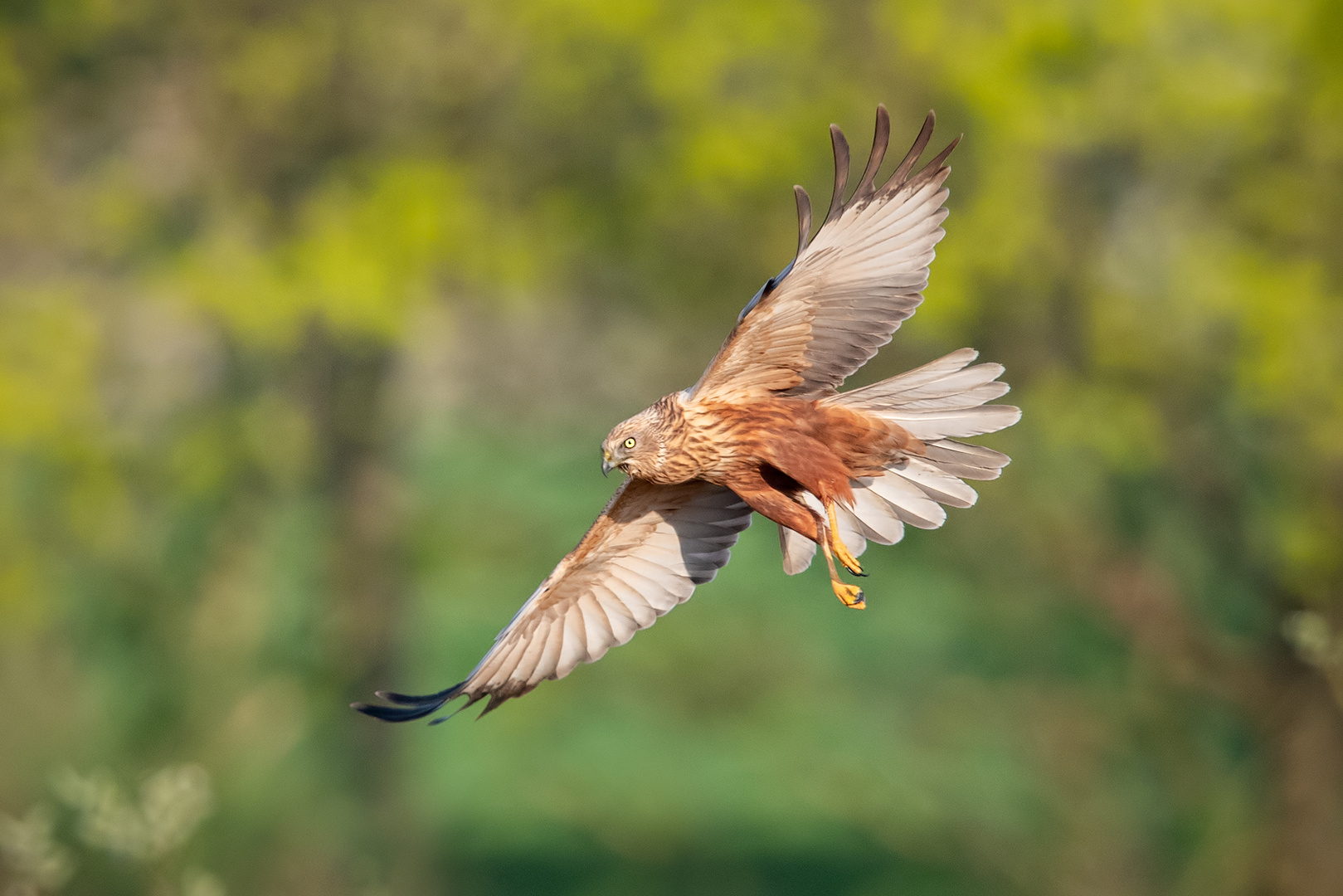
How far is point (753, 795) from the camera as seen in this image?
11648 millimetres

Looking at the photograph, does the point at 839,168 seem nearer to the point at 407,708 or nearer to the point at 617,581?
the point at 617,581

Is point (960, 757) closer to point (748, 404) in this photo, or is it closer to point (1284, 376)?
point (1284, 376)

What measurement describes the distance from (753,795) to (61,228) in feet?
22.3

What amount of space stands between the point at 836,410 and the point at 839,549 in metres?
0.45

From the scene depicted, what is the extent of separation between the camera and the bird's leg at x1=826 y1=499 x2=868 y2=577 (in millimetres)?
2826

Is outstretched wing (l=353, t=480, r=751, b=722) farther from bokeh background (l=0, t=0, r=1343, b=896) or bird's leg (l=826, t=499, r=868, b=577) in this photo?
bokeh background (l=0, t=0, r=1343, b=896)

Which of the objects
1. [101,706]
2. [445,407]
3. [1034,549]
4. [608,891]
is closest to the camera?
[1034,549]

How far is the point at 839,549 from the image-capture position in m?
2.90

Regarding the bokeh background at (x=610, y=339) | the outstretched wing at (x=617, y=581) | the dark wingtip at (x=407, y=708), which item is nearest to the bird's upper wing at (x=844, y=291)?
the outstretched wing at (x=617, y=581)

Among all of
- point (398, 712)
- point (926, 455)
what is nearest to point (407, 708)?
point (398, 712)

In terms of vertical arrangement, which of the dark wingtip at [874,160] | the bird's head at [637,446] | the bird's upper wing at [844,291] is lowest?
the bird's head at [637,446]

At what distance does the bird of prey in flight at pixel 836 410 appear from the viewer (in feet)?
10.2

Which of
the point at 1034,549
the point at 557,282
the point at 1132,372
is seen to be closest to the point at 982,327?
the point at 1132,372

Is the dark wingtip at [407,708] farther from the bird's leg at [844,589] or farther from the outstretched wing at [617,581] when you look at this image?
the bird's leg at [844,589]
